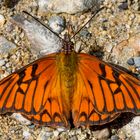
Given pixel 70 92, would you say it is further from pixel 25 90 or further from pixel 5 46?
pixel 5 46

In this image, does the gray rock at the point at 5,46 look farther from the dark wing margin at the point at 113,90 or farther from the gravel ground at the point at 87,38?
the dark wing margin at the point at 113,90

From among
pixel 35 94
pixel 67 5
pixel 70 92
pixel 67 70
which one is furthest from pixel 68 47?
pixel 67 5

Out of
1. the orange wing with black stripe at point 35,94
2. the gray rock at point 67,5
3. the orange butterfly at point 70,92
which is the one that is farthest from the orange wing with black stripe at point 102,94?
the gray rock at point 67,5

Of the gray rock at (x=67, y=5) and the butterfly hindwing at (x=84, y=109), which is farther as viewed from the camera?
the gray rock at (x=67, y=5)

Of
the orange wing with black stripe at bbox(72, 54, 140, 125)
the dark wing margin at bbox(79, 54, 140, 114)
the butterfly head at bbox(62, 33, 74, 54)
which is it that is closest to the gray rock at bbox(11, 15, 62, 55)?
the butterfly head at bbox(62, 33, 74, 54)

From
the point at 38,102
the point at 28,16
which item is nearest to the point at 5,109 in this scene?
the point at 38,102

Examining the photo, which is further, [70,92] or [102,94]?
[70,92]
